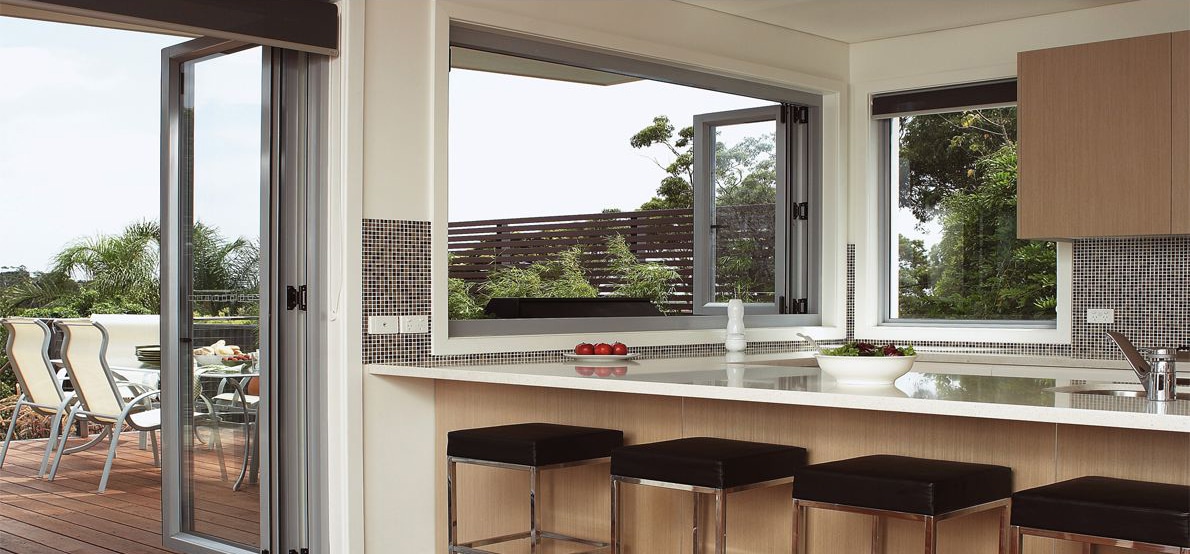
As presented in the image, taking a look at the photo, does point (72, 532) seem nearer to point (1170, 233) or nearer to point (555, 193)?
point (555, 193)

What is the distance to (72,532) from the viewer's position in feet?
15.0

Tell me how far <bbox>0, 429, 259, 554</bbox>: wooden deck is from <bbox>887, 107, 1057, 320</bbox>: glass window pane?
3.36 metres

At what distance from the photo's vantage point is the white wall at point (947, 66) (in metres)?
4.78

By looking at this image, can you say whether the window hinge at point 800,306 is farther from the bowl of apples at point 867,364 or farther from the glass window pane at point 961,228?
the bowl of apples at point 867,364

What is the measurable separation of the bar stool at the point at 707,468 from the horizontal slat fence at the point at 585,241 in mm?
2714

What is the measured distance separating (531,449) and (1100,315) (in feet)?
9.37

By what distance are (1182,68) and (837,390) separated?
2.55 metres

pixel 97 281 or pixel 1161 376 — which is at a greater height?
pixel 97 281

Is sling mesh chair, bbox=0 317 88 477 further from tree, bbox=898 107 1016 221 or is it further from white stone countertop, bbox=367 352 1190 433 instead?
tree, bbox=898 107 1016 221

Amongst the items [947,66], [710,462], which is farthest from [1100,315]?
[710,462]

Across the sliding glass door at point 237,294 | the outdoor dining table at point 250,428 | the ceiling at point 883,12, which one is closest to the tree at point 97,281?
the sliding glass door at point 237,294

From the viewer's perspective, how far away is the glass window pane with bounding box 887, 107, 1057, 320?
17.3 ft

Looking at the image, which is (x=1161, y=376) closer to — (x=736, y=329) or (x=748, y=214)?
(x=736, y=329)

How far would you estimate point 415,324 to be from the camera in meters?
3.96
